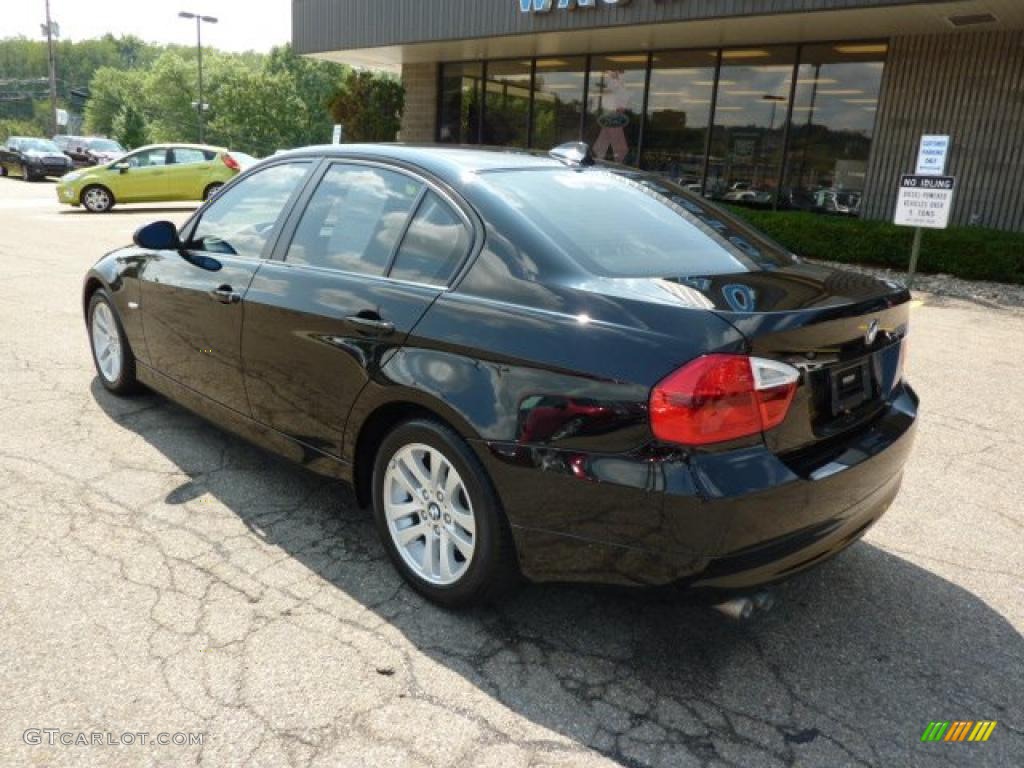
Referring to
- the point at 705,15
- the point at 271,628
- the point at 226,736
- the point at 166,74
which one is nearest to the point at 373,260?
the point at 271,628

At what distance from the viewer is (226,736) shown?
7.14 ft

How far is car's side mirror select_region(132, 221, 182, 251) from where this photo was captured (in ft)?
13.0

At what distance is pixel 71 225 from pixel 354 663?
1538cm

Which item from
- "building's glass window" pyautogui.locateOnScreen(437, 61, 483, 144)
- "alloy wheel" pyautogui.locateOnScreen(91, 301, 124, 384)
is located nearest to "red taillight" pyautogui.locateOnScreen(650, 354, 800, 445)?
"alloy wheel" pyautogui.locateOnScreen(91, 301, 124, 384)

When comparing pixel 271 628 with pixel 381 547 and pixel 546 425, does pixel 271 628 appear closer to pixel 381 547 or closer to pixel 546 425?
pixel 381 547

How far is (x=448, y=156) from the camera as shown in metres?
3.12

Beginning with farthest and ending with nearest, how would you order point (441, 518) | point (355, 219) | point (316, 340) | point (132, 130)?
1. point (132, 130)
2. point (355, 219)
3. point (316, 340)
4. point (441, 518)

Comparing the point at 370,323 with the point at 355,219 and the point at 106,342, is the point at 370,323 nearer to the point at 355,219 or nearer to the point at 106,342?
the point at 355,219

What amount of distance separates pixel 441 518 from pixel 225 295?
159 cm

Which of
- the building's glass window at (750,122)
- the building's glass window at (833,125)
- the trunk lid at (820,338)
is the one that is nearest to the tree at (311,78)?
the building's glass window at (750,122)

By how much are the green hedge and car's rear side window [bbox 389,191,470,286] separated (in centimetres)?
978

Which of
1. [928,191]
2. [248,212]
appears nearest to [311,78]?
[928,191]

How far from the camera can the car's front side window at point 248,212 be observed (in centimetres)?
358

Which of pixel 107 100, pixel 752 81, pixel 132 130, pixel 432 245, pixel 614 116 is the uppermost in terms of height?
pixel 107 100
